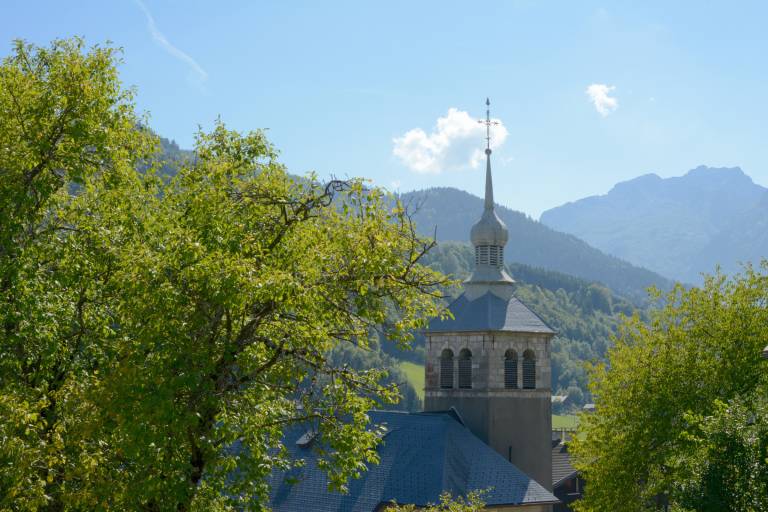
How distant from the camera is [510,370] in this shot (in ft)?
127

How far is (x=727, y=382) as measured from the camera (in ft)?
92.1

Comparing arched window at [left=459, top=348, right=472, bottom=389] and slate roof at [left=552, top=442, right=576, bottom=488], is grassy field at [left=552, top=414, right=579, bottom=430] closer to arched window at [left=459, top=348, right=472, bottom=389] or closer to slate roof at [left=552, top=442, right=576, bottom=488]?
slate roof at [left=552, top=442, right=576, bottom=488]

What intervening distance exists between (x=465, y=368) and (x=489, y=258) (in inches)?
209

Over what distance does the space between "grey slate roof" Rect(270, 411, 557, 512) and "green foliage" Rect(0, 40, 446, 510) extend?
18.9m

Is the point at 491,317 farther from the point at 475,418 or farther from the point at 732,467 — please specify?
the point at 732,467

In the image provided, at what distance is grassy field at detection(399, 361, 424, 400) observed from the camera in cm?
15650

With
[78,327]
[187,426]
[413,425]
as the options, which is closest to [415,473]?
[413,425]

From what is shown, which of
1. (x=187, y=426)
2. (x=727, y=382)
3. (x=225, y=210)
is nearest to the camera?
(x=187, y=426)

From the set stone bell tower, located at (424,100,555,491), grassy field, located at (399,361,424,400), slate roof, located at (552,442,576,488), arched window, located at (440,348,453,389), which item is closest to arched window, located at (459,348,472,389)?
stone bell tower, located at (424,100,555,491)

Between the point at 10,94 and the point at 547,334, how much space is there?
91.1 feet

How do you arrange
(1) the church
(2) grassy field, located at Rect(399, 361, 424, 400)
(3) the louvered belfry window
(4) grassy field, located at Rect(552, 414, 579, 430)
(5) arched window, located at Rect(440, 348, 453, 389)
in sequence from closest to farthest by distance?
(1) the church < (5) arched window, located at Rect(440, 348, 453, 389) < (3) the louvered belfry window < (2) grassy field, located at Rect(399, 361, 424, 400) < (4) grassy field, located at Rect(552, 414, 579, 430)

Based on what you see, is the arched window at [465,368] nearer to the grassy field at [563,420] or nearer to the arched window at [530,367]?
the arched window at [530,367]

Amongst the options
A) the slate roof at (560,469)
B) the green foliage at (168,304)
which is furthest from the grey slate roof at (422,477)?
the slate roof at (560,469)

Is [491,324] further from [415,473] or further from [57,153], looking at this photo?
[57,153]
